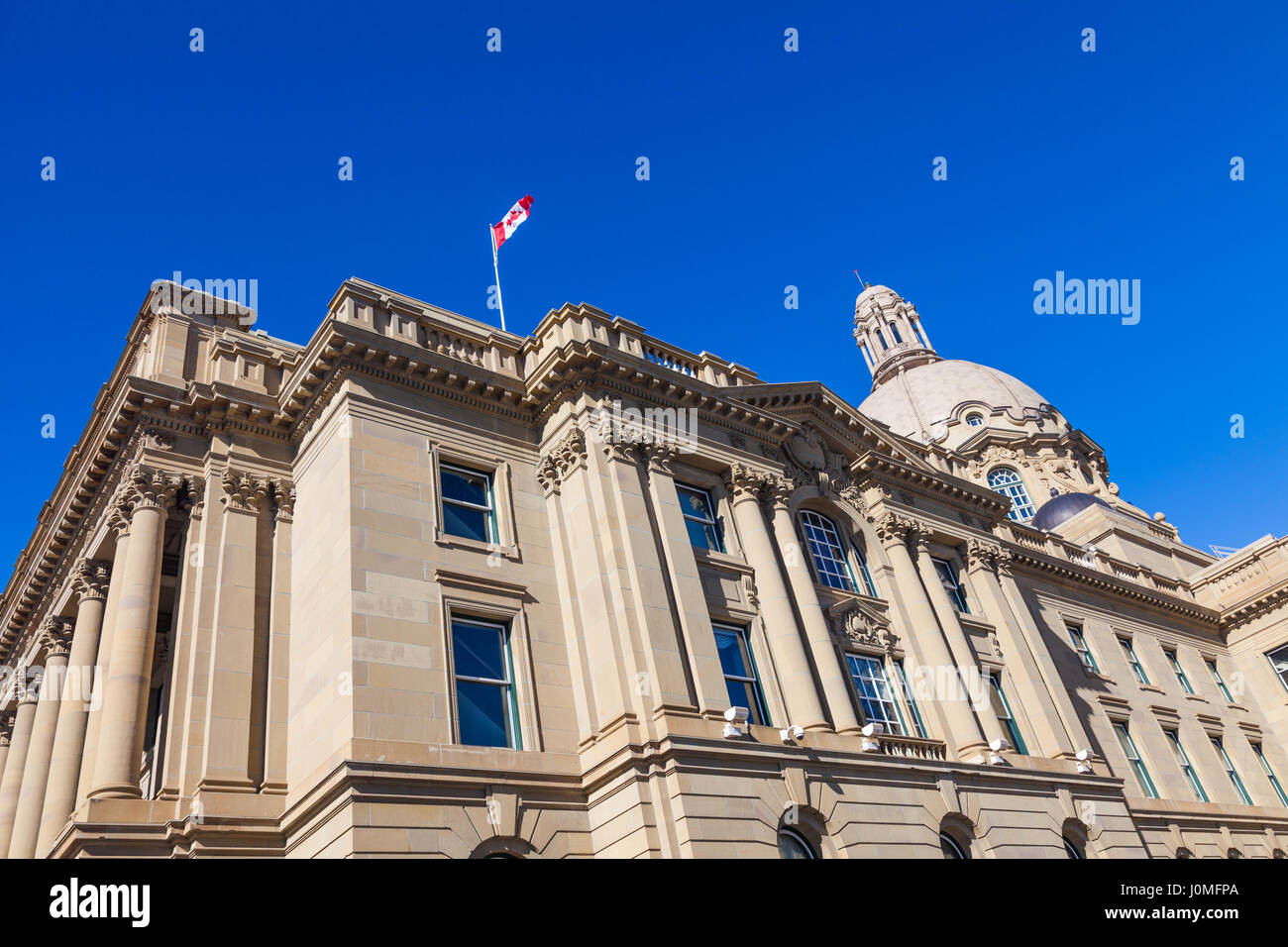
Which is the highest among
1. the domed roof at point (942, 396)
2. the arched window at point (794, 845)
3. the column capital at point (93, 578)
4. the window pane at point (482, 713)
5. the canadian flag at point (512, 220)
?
the domed roof at point (942, 396)

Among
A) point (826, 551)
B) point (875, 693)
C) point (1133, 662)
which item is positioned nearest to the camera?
point (875, 693)

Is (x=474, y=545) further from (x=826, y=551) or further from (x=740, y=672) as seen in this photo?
(x=826, y=551)

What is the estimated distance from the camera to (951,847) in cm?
2089

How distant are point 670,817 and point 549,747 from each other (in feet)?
10.1

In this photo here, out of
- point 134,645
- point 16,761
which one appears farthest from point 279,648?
point 16,761

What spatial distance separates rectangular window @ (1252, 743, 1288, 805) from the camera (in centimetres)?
3666

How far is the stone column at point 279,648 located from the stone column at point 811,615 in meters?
11.7

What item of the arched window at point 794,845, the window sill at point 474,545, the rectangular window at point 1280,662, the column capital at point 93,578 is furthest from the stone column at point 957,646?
the column capital at point 93,578

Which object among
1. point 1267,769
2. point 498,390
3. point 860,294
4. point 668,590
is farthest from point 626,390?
point 860,294

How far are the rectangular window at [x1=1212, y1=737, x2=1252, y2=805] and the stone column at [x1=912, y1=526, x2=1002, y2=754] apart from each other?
1619 centimetres

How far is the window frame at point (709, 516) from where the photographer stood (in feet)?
75.3

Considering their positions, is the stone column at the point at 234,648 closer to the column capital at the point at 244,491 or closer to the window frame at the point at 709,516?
the column capital at the point at 244,491

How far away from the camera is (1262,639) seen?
40.8 m

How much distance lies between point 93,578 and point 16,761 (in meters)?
6.52
